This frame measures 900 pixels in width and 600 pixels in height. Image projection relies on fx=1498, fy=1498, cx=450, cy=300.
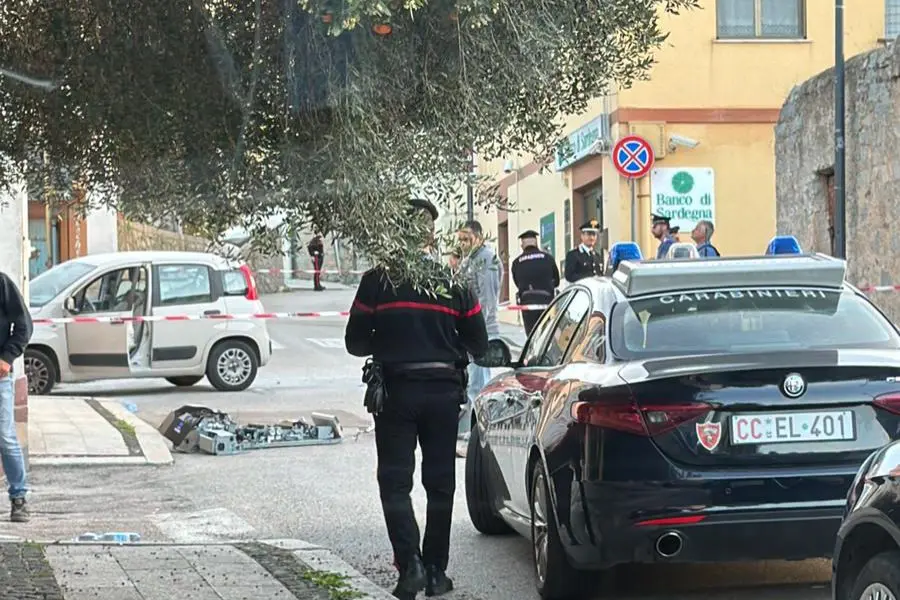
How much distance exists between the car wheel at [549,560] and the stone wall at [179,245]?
1.63 m

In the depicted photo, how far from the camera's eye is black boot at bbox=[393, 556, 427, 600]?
22.5 feet

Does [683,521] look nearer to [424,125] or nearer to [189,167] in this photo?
[424,125]

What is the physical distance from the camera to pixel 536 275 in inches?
734

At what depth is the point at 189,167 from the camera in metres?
5.79

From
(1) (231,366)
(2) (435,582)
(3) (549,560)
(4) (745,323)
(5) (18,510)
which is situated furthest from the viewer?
(1) (231,366)

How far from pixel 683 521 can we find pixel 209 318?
12.8 m

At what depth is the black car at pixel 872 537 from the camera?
4.47 m

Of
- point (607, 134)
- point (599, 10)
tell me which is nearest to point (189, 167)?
point (599, 10)

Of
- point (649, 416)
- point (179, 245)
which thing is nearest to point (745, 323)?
point (649, 416)

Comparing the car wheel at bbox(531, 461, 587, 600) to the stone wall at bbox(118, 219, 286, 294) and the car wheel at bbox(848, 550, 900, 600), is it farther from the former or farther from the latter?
the car wheel at bbox(848, 550, 900, 600)

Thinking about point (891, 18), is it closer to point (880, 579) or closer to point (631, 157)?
point (631, 157)

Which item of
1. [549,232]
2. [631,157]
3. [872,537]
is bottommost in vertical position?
[872,537]

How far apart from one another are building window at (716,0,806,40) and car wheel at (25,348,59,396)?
42.1 ft

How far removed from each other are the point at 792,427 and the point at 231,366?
42.3 ft
